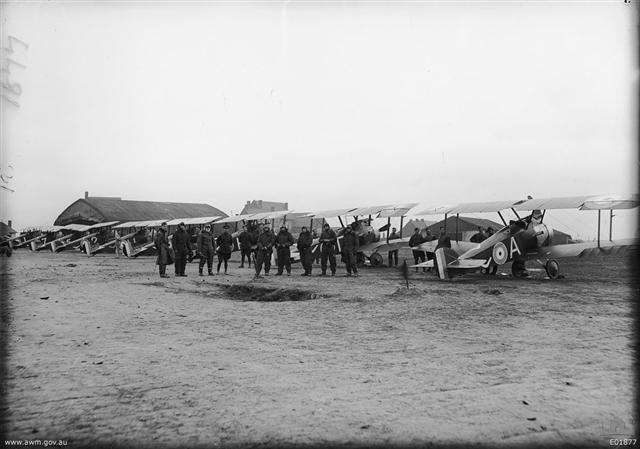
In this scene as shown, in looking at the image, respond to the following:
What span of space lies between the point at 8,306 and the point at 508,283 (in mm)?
11970

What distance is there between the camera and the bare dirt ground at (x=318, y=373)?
3.24 metres

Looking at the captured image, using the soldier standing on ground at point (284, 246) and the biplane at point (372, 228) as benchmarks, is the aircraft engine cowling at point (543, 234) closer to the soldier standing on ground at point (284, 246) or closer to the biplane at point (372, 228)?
the biplane at point (372, 228)

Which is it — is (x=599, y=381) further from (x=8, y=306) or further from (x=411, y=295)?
(x=8, y=306)

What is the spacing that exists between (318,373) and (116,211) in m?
54.6

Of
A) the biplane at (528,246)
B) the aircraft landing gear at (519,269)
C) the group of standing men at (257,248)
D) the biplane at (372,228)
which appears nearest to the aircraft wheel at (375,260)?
the biplane at (372,228)

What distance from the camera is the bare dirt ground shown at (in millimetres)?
3244

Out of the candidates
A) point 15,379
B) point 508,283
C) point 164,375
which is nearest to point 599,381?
point 164,375

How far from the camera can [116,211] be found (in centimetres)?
5372

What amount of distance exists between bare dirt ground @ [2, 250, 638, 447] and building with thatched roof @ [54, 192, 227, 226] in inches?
1878

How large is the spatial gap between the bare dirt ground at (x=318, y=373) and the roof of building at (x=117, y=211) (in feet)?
157

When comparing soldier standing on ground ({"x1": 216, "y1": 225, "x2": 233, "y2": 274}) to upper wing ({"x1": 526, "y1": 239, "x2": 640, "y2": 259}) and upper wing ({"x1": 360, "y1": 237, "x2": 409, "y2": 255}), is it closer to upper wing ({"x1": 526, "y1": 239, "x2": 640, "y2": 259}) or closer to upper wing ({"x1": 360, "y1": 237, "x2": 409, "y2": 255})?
upper wing ({"x1": 360, "y1": 237, "x2": 409, "y2": 255})

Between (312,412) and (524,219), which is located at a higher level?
(524,219)

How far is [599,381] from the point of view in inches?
167

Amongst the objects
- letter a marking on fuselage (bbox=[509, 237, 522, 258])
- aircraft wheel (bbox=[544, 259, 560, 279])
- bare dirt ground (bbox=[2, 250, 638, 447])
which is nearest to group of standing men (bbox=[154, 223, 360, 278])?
letter a marking on fuselage (bbox=[509, 237, 522, 258])
